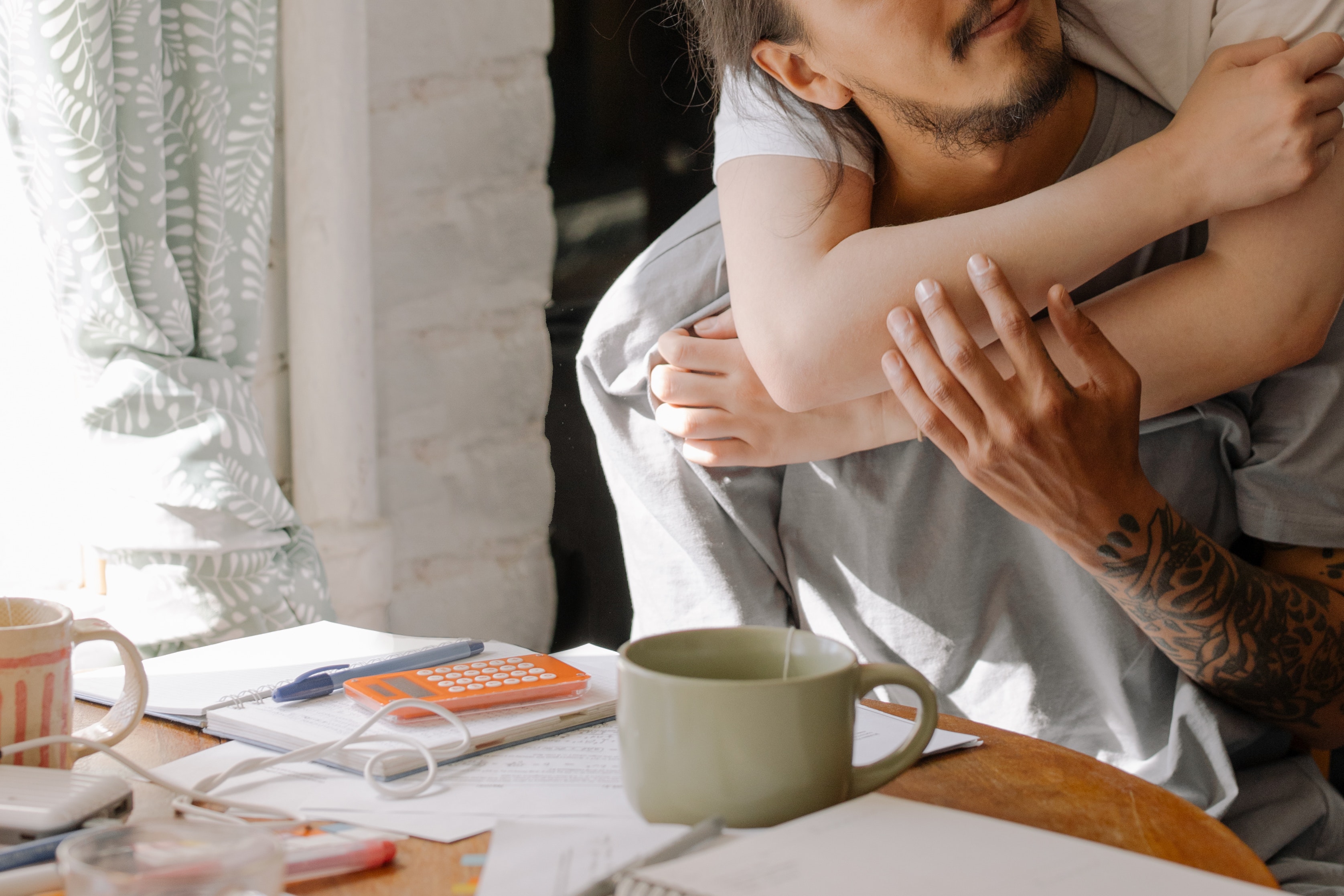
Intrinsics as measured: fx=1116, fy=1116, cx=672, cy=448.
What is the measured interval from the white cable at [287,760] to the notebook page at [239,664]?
111mm

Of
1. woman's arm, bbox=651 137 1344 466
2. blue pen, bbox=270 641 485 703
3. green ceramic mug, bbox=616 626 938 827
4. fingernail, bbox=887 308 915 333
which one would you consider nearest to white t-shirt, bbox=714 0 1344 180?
woman's arm, bbox=651 137 1344 466

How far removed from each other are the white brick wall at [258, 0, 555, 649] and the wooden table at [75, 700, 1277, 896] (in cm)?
108

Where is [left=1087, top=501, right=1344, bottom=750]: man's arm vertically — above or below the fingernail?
below

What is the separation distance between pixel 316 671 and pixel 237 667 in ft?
0.38

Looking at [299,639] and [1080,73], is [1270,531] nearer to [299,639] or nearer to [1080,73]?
[1080,73]

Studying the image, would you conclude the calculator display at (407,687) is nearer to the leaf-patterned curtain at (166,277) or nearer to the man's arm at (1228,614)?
the man's arm at (1228,614)

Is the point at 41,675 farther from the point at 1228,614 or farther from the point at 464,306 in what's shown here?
the point at 464,306

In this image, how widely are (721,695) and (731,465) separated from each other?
0.62 meters

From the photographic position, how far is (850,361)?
87 cm

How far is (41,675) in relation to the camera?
1.73 ft

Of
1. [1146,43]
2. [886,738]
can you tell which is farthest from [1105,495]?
[1146,43]

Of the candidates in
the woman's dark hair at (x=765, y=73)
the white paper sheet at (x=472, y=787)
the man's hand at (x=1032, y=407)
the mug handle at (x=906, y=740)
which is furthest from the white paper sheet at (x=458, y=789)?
the woman's dark hair at (x=765, y=73)

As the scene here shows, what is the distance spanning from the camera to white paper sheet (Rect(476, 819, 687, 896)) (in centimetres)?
42

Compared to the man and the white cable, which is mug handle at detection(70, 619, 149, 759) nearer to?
the white cable
